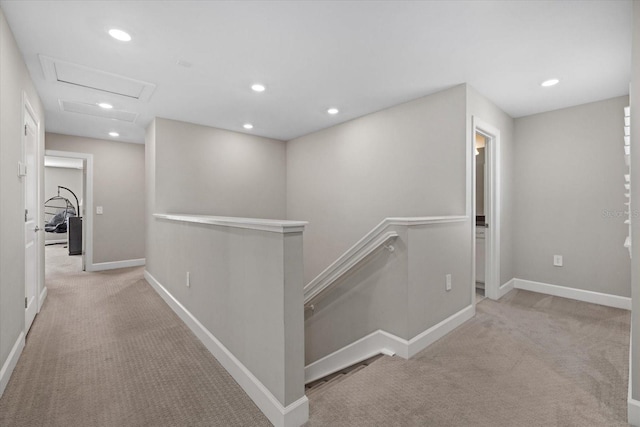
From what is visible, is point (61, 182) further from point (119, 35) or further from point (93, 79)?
point (119, 35)

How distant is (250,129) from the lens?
4.78m

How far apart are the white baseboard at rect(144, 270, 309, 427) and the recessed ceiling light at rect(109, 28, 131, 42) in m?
2.34

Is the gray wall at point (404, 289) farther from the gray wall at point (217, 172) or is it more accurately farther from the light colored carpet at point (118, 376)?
the gray wall at point (217, 172)

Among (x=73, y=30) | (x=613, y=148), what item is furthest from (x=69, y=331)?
(x=613, y=148)

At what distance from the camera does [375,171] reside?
3928 mm

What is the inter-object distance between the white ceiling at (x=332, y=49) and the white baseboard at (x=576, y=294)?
2261 millimetres

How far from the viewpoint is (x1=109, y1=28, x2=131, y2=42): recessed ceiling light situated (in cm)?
212

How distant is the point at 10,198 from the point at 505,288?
5.05 meters

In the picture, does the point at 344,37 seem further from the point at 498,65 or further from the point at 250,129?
the point at 250,129

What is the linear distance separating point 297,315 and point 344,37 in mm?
1972

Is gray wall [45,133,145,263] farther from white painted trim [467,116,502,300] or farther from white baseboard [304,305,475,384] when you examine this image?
white painted trim [467,116,502,300]

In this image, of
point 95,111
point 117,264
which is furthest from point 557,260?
point 117,264

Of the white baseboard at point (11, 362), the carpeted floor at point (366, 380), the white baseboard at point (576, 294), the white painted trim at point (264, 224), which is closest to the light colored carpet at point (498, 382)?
the carpeted floor at point (366, 380)

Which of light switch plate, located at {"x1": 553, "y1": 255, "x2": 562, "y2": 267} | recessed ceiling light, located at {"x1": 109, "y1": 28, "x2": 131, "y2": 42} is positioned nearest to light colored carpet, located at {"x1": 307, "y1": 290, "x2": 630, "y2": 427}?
light switch plate, located at {"x1": 553, "y1": 255, "x2": 562, "y2": 267}
